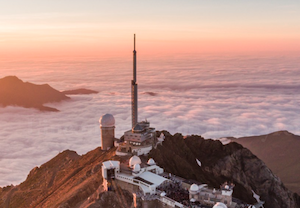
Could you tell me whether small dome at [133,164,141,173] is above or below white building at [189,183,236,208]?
above

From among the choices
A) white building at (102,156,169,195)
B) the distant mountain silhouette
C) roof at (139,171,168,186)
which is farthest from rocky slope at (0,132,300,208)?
the distant mountain silhouette

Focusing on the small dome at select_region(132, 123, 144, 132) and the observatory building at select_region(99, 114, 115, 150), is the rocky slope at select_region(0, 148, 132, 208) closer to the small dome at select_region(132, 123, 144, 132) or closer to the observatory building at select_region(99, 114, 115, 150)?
the observatory building at select_region(99, 114, 115, 150)

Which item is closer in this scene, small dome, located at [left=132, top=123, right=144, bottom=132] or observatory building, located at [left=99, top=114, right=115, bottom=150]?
small dome, located at [left=132, top=123, right=144, bottom=132]

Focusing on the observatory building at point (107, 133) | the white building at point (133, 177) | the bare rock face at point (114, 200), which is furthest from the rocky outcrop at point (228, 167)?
the bare rock face at point (114, 200)

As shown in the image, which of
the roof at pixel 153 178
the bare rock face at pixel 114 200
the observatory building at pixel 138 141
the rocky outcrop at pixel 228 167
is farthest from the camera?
the rocky outcrop at pixel 228 167

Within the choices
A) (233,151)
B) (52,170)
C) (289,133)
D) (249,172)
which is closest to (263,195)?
(249,172)

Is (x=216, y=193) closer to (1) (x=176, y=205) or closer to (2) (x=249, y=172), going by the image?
(1) (x=176, y=205)

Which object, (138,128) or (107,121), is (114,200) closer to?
(138,128)

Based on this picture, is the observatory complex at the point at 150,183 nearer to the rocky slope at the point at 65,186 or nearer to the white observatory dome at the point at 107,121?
the rocky slope at the point at 65,186
